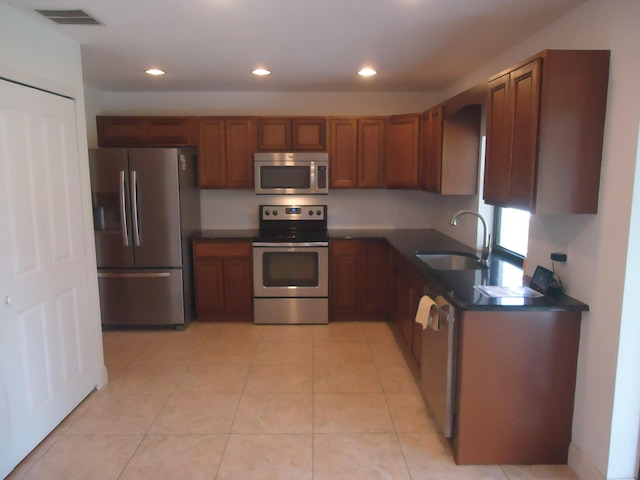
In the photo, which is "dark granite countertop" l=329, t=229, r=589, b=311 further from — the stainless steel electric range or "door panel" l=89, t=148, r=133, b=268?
"door panel" l=89, t=148, r=133, b=268

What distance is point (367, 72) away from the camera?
3643mm

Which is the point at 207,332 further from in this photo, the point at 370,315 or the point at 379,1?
the point at 379,1

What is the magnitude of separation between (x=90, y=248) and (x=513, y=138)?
2642mm

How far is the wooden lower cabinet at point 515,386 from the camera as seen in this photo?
2.13m

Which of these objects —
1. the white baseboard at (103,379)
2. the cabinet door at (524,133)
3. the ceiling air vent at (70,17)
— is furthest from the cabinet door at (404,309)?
the ceiling air vent at (70,17)

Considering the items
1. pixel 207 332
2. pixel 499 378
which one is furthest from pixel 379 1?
pixel 207 332

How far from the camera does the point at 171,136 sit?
4.31m

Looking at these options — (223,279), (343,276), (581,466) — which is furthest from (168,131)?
(581,466)

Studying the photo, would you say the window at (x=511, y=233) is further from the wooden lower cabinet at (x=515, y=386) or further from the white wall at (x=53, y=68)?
the white wall at (x=53, y=68)

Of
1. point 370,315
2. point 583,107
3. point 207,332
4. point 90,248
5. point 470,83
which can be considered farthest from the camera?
point 370,315

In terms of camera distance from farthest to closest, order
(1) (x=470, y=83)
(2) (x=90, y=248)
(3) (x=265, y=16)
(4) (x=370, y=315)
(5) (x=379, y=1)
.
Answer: (4) (x=370, y=315)
(1) (x=470, y=83)
(2) (x=90, y=248)
(3) (x=265, y=16)
(5) (x=379, y=1)

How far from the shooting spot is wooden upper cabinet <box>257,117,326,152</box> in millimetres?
4314

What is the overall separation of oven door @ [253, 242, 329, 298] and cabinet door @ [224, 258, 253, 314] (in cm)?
10

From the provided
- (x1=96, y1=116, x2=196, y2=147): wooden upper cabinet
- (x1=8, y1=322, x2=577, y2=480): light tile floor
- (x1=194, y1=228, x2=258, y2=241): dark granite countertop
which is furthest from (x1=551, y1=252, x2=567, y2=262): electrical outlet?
(x1=96, y1=116, x2=196, y2=147): wooden upper cabinet
